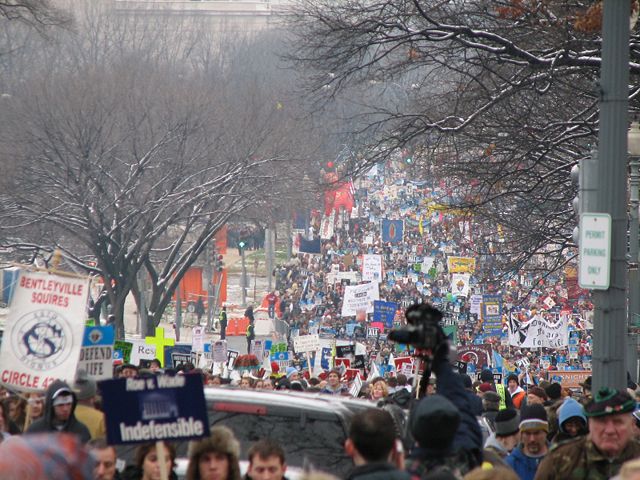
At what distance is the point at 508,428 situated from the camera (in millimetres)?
9977

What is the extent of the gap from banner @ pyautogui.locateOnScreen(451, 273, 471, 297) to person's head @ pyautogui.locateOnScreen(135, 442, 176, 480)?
137 feet

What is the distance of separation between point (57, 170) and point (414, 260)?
24.8m

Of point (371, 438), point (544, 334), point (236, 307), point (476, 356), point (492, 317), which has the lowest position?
point (371, 438)

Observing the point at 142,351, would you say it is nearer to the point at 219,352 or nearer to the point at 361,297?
the point at 219,352

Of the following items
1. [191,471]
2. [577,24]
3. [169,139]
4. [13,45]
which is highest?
[13,45]

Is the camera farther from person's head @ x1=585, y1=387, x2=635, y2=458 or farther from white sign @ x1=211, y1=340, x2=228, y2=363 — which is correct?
white sign @ x1=211, y1=340, x2=228, y2=363

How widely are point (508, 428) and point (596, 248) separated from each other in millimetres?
1455

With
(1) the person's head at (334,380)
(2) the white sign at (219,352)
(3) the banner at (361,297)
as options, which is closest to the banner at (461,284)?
(3) the banner at (361,297)

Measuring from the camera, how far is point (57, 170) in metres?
42.9

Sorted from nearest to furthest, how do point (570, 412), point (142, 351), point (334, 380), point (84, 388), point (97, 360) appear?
1. point (570, 412)
2. point (84, 388)
3. point (97, 360)
4. point (334, 380)
5. point (142, 351)

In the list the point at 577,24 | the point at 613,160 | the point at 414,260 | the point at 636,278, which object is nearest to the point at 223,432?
the point at 613,160

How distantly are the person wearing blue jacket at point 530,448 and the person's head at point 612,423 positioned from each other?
2.13m

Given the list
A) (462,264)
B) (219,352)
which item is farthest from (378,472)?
(462,264)

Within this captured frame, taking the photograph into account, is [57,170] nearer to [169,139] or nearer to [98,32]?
[169,139]
